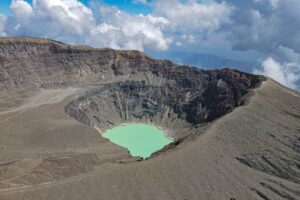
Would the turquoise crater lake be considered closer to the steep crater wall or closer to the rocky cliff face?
the steep crater wall

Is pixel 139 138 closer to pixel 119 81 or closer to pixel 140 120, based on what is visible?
pixel 140 120

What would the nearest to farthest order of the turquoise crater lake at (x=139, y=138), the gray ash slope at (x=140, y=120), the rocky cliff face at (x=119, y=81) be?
1. the gray ash slope at (x=140, y=120)
2. the turquoise crater lake at (x=139, y=138)
3. the rocky cliff face at (x=119, y=81)

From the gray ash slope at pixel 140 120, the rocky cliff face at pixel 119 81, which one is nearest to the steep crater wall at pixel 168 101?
the rocky cliff face at pixel 119 81

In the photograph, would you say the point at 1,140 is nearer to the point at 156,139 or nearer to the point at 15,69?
the point at 156,139

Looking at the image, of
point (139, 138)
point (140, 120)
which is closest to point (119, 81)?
point (140, 120)

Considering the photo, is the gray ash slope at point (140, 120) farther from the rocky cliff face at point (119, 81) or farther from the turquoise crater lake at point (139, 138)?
the turquoise crater lake at point (139, 138)

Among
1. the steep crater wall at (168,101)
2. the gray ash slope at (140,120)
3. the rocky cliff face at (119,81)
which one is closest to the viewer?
the gray ash slope at (140,120)
